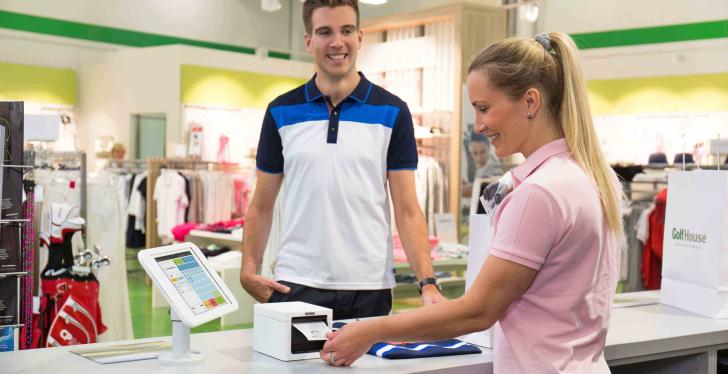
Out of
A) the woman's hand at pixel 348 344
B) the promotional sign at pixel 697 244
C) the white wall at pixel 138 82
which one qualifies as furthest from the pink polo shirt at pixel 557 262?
the white wall at pixel 138 82

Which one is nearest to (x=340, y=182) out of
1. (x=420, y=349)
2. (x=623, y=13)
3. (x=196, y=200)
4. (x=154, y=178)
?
(x=420, y=349)

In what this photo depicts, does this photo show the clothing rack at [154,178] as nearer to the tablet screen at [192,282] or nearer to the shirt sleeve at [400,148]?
the shirt sleeve at [400,148]

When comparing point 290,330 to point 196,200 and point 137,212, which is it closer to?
point 196,200

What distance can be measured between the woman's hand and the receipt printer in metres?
0.09

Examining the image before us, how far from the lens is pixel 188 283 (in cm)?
224

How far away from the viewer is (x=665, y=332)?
9.11ft

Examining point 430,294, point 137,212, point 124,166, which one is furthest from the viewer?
point 124,166

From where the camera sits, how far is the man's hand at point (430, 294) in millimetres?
2688

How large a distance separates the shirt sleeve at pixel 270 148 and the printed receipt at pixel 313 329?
91cm

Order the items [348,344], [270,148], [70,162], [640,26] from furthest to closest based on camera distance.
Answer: [640,26] < [70,162] < [270,148] < [348,344]

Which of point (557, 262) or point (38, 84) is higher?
point (38, 84)

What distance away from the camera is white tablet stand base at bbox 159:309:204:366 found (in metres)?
2.17

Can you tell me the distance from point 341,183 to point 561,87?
1.07 metres

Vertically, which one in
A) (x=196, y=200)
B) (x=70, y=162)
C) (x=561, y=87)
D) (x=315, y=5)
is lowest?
(x=196, y=200)
